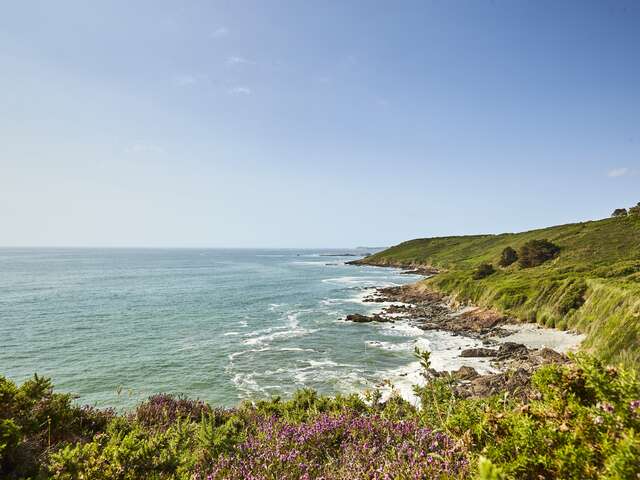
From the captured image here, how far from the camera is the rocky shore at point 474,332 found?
2084 cm

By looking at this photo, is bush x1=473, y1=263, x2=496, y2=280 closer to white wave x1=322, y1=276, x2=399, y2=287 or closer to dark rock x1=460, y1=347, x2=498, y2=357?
white wave x1=322, y1=276, x2=399, y2=287

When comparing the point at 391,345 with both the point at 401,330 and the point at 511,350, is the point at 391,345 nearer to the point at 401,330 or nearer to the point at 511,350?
the point at 401,330

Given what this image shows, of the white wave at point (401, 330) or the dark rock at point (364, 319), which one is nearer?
the white wave at point (401, 330)

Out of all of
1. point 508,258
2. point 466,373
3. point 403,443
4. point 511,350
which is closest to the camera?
point 403,443

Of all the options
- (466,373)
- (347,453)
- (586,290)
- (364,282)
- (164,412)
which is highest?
(347,453)

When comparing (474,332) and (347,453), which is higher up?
(347,453)

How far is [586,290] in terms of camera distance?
34219 millimetres

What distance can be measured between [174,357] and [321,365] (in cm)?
1299

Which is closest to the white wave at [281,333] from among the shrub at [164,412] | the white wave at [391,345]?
the white wave at [391,345]

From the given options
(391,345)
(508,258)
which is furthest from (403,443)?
(508,258)

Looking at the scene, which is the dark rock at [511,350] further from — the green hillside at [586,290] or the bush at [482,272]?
the bush at [482,272]

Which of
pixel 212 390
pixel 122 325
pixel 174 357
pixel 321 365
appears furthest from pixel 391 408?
pixel 122 325

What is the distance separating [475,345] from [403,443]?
1273 inches

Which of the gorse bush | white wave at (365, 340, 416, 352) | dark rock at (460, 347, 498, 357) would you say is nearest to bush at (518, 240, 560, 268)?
dark rock at (460, 347, 498, 357)
